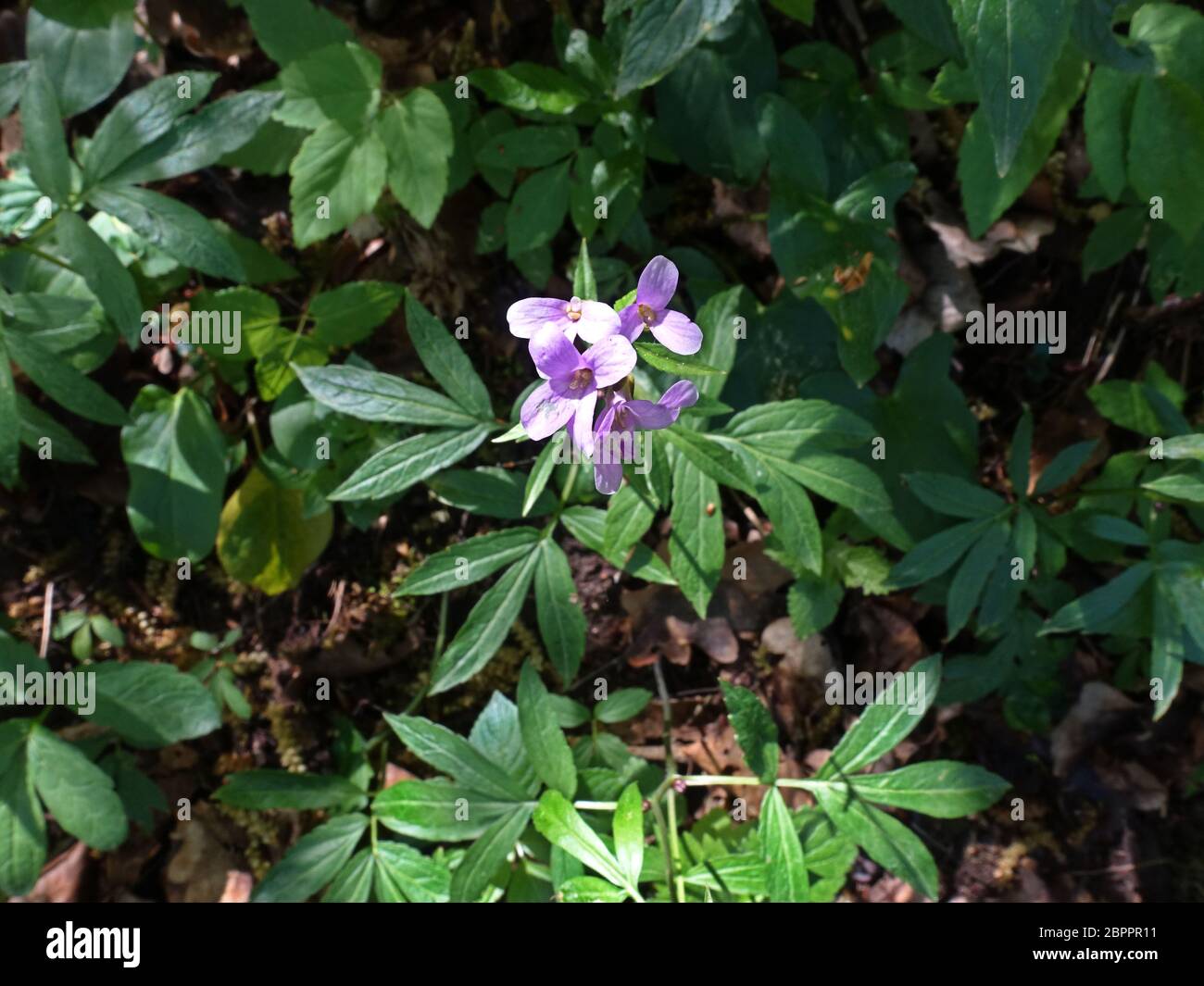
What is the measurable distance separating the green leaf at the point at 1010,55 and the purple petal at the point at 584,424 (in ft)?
2.40

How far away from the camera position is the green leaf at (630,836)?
1.90m

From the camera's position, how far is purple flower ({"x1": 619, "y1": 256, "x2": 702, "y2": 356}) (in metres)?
1.45

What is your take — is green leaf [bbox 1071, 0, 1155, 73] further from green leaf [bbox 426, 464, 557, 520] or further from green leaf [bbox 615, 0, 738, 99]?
green leaf [bbox 426, 464, 557, 520]

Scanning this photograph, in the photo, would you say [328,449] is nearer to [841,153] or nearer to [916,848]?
[841,153]

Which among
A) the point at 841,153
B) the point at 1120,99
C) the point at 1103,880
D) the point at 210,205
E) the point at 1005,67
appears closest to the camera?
the point at 1005,67

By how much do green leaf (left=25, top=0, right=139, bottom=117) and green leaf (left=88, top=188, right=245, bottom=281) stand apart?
1.40 ft

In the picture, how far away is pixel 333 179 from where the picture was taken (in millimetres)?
2479

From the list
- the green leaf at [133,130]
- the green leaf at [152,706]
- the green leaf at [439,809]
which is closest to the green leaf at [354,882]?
the green leaf at [439,809]

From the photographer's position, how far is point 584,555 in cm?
299

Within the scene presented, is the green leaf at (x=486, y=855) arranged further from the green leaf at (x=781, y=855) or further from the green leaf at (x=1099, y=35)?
the green leaf at (x=1099, y=35)

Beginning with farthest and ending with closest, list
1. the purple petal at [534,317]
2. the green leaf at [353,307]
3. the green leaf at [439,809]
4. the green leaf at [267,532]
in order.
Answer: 1. the green leaf at [267,532]
2. the green leaf at [353,307]
3. the green leaf at [439,809]
4. the purple petal at [534,317]

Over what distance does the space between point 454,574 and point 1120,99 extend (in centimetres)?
192

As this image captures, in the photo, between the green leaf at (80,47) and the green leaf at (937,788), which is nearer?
the green leaf at (937,788)
